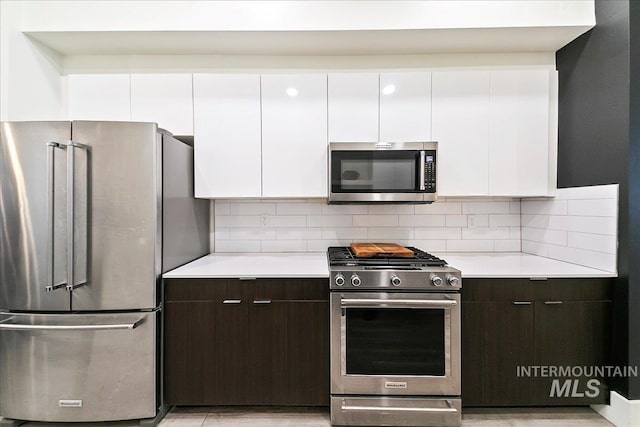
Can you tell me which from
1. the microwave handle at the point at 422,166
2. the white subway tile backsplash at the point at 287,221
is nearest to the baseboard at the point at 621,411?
the microwave handle at the point at 422,166

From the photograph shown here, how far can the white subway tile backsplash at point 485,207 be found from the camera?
274 centimetres

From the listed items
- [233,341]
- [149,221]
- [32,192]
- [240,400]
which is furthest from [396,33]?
[240,400]

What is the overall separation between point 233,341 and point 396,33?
2.24 m

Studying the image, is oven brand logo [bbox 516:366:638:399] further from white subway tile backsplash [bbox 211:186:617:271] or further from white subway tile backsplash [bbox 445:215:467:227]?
white subway tile backsplash [bbox 445:215:467:227]

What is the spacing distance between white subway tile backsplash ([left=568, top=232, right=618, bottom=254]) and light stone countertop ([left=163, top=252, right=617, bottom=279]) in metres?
0.13

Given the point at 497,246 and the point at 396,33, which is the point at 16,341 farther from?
the point at 497,246

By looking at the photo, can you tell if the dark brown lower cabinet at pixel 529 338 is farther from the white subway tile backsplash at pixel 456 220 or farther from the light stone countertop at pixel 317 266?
the white subway tile backsplash at pixel 456 220

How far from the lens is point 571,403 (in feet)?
6.52

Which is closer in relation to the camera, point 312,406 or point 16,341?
point 16,341

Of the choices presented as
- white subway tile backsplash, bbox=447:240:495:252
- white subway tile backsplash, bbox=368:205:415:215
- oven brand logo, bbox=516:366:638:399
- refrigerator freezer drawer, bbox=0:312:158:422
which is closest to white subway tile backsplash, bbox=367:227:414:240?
white subway tile backsplash, bbox=368:205:415:215

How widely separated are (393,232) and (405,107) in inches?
39.7

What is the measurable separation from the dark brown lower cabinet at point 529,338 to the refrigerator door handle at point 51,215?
2351 millimetres

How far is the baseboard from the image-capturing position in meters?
1.85

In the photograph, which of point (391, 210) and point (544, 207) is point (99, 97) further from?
point (544, 207)
